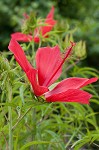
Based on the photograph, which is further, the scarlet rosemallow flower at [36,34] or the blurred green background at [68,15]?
the blurred green background at [68,15]

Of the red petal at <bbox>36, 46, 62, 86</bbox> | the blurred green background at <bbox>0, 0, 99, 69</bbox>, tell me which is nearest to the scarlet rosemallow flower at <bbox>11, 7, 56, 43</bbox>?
the red petal at <bbox>36, 46, 62, 86</bbox>

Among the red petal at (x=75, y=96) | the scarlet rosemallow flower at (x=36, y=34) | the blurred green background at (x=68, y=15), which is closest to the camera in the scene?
the red petal at (x=75, y=96)

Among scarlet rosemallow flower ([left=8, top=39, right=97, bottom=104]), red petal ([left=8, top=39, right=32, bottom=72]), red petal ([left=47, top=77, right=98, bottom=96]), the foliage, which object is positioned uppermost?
red petal ([left=8, top=39, right=32, bottom=72])

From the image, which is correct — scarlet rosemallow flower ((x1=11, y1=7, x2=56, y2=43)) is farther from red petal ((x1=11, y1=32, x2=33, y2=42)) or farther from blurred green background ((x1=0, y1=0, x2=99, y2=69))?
blurred green background ((x1=0, y1=0, x2=99, y2=69))

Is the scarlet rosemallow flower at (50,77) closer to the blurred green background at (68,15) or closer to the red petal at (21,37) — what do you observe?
the red petal at (21,37)

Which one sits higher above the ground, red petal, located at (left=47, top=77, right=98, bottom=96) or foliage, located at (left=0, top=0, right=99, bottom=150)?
Answer: red petal, located at (left=47, top=77, right=98, bottom=96)

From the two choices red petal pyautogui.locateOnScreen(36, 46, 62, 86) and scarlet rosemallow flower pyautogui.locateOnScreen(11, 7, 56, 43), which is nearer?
red petal pyautogui.locateOnScreen(36, 46, 62, 86)

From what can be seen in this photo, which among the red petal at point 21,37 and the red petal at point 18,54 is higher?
the red petal at point 18,54

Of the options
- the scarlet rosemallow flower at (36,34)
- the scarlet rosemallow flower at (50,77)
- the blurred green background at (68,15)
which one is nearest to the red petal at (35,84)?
the scarlet rosemallow flower at (50,77)
